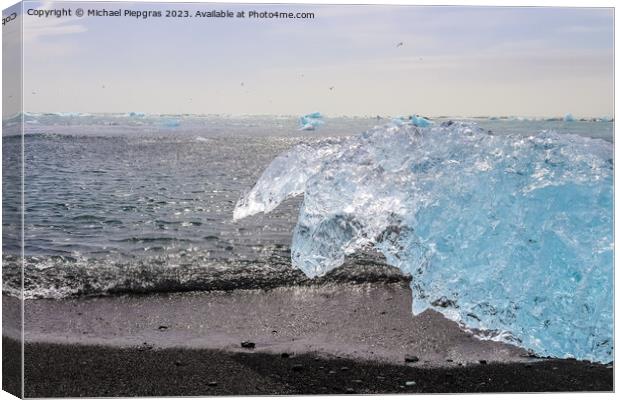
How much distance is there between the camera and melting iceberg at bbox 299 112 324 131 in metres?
6.61

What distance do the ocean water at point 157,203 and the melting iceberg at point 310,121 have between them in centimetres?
4

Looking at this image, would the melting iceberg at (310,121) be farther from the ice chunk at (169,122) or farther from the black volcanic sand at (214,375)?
the black volcanic sand at (214,375)

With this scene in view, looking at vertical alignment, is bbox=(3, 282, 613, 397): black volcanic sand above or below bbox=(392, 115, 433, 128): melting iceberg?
below

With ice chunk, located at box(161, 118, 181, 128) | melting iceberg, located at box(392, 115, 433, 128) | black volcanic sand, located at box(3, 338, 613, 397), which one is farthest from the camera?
melting iceberg, located at box(392, 115, 433, 128)

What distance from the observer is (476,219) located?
6629 mm

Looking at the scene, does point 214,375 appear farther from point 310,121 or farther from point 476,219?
point 476,219

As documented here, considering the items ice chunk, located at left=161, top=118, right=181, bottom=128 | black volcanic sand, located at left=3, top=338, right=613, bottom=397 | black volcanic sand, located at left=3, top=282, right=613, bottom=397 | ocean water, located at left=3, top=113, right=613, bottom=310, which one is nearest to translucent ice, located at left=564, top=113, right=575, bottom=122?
ocean water, located at left=3, top=113, right=613, bottom=310

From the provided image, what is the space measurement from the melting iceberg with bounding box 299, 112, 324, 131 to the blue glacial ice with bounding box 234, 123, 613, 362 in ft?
0.44

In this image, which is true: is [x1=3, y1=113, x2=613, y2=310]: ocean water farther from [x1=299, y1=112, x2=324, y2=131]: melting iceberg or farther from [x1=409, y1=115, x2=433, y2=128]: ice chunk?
[x1=409, y1=115, x2=433, y2=128]: ice chunk

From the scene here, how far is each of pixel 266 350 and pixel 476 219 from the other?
1.78 m

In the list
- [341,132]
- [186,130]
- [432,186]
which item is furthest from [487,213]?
[186,130]

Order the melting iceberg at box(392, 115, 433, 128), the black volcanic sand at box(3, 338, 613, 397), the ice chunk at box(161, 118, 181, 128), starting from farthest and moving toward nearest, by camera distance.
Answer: the melting iceberg at box(392, 115, 433, 128), the ice chunk at box(161, 118, 181, 128), the black volcanic sand at box(3, 338, 613, 397)

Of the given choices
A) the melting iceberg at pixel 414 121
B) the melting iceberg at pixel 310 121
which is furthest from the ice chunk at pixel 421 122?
the melting iceberg at pixel 310 121

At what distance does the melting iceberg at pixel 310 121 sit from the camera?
661cm
